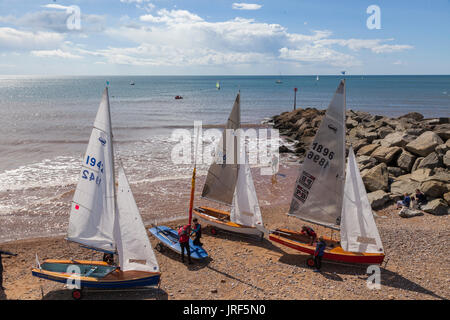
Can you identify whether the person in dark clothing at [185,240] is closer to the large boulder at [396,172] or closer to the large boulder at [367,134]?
the large boulder at [396,172]

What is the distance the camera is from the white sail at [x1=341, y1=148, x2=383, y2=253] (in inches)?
478

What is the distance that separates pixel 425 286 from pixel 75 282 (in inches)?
465

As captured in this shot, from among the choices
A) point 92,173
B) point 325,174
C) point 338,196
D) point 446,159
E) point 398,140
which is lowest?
point 338,196

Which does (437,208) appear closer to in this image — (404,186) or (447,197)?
(447,197)

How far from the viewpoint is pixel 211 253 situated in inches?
551

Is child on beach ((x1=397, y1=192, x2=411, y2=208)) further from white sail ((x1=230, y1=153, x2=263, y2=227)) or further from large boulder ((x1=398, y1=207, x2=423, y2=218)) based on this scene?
white sail ((x1=230, y1=153, x2=263, y2=227))

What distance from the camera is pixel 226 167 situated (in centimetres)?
1585

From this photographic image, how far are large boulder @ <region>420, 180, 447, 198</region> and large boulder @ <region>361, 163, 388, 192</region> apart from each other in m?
2.53

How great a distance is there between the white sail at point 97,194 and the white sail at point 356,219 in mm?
8698

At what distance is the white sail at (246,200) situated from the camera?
47.8 ft

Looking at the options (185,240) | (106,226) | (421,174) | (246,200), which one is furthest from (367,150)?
(106,226)

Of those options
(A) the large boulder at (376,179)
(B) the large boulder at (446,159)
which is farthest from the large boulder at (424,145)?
(A) the large boulder at (376,179)

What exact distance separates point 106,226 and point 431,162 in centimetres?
2029

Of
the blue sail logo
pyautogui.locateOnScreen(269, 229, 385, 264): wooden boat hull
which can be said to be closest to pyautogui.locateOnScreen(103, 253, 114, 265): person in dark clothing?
the blue sail logo
